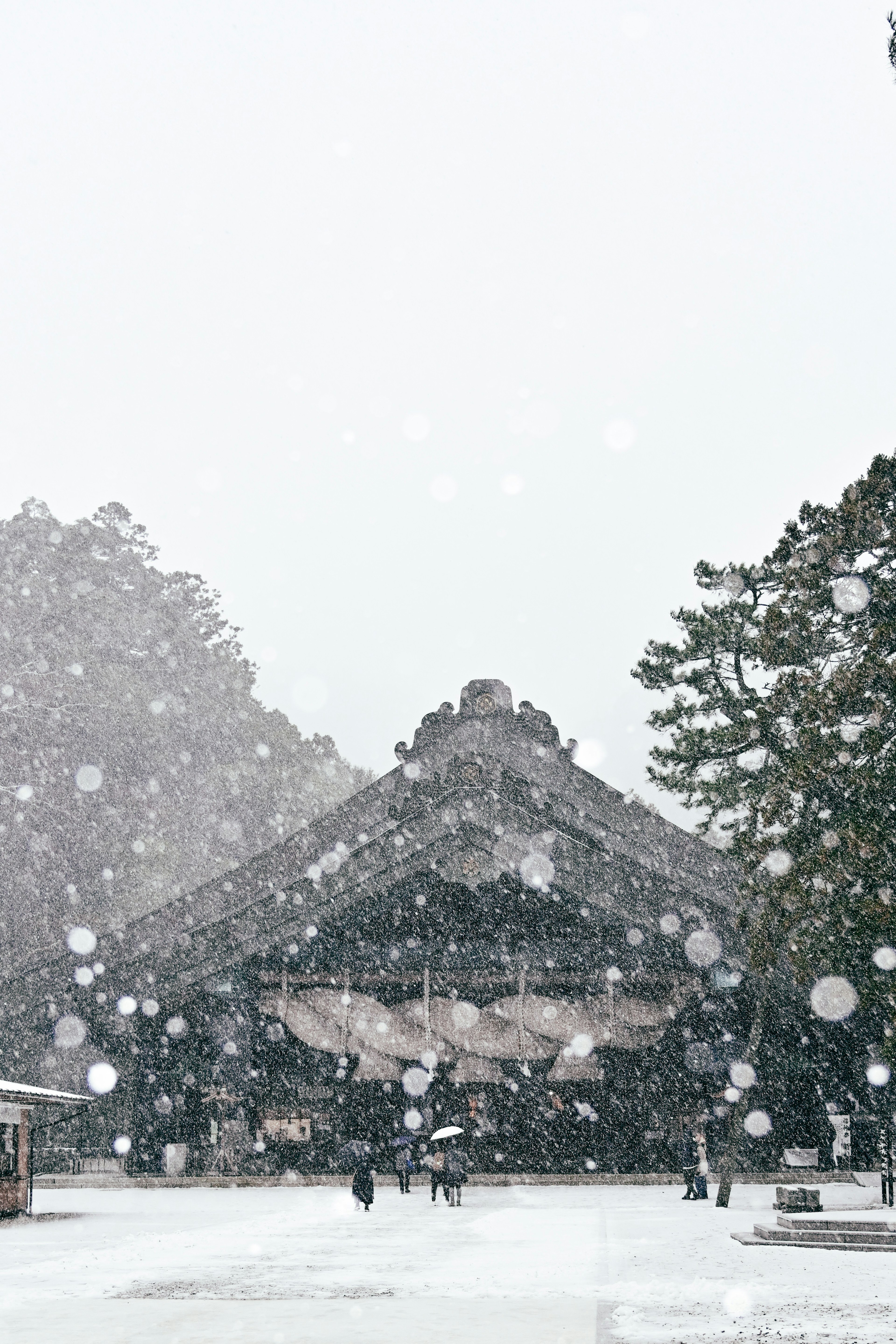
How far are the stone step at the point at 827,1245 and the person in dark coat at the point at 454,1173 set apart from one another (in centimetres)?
669

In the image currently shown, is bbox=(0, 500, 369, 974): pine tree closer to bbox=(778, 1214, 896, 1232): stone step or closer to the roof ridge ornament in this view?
the roof ridge ornament

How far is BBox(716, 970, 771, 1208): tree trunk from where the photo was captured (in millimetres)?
19547

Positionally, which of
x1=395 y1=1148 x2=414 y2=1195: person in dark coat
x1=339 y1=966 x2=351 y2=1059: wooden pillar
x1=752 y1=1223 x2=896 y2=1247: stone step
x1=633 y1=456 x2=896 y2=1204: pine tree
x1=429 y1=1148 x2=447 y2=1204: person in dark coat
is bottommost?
x1=395 y1=1148 x2=414 y2=1195: person in dark coat

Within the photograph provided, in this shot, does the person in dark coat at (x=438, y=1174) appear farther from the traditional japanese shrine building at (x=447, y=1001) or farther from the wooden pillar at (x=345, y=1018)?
the wooden pillar at (x=345, y=1018)

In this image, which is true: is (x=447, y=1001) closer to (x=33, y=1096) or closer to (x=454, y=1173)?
(x=454, y=1173)

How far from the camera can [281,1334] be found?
8.59 meters

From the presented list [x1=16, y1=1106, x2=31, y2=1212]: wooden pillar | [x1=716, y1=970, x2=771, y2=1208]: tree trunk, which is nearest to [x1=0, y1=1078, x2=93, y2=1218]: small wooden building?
[x1=16, y1=1106, x2=31, y2=1212]: wooden pillar

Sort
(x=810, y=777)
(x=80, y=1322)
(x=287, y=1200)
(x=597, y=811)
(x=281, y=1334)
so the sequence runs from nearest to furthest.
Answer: (x=281, y=1334)
(x=80, y=1322)
(x=810, y=777)
(x=287, y=1200)
(x=597, y=811)

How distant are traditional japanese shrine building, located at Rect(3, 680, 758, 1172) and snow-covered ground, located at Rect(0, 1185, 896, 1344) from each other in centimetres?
479

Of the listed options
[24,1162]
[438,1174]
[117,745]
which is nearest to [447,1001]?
[438,1174]

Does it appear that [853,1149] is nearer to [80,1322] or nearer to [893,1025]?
[893,1025]

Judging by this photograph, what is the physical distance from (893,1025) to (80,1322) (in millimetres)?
11278

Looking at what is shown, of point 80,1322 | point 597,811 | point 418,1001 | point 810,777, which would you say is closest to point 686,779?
point 597,811

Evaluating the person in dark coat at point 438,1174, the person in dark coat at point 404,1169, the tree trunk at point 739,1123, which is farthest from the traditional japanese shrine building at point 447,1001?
the tree trunk at point 739,1123
